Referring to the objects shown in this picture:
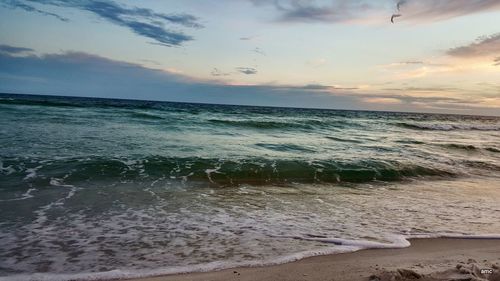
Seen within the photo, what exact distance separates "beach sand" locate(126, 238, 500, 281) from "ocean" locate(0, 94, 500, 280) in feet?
0.66

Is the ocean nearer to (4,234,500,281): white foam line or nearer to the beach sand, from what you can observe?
(4,234,500,281): white foam line

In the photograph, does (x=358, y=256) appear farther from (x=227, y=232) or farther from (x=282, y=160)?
(x=282, y=160)

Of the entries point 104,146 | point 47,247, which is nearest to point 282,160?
point 104,146

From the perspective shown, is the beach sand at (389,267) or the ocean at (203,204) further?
the ocean at (203,204)

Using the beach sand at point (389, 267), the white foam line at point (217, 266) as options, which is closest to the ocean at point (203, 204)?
the white foam line at point (217, 266)

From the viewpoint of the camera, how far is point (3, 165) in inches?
363

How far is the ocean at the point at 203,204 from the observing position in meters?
4.61

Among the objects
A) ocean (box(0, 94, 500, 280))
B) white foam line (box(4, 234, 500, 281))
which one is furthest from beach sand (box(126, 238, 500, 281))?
ocean (box(0, 94, 500, 280))

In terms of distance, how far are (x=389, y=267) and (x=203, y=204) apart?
3.79 m

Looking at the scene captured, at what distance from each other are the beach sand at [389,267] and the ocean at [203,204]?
0.66 ft

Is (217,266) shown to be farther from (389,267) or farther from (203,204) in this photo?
(203,204)

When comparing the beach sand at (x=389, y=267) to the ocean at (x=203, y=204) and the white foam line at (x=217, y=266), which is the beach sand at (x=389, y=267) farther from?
the ocean at (x=203, y=204)

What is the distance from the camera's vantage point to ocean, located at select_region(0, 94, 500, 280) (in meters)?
4.61

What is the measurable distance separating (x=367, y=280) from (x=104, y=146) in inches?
419
